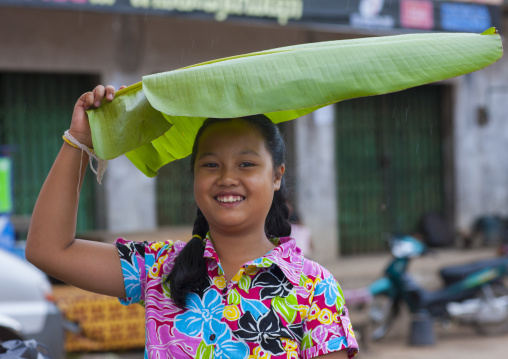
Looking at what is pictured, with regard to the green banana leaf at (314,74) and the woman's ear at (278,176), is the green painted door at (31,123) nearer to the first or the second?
the woman's ear at (278,176)

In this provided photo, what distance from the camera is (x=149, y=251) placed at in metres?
1.86

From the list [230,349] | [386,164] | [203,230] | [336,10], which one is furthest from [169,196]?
[230,349]

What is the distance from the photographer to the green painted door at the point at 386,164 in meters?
10.7

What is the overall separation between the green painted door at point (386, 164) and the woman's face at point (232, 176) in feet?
29.1

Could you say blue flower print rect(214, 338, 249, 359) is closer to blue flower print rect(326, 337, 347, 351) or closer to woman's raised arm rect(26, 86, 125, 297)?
blue flower print rect(326, 337, 347, 351)

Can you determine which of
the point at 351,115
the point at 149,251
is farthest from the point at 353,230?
the point at 149,251

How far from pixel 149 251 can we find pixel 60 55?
694cm

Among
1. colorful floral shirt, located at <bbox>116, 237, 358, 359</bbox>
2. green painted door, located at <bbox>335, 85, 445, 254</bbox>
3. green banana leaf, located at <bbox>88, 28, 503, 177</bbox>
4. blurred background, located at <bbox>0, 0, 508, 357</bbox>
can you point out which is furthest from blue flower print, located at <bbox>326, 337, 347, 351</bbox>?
green painted door, located at <bbox>335, 85, 445, 254</bbox>

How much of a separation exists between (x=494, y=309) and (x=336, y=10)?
11.8 feet

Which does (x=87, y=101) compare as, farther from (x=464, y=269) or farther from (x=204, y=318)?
(x=464, y=269)

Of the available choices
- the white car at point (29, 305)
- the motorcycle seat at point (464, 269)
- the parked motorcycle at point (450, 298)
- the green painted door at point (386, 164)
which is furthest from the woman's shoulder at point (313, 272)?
the green painted door at point (386, 164)

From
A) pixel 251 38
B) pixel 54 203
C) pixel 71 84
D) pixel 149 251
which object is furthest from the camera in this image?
pixel 251 38

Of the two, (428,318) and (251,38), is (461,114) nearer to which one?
(251,38)

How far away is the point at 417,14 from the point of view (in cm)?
872
